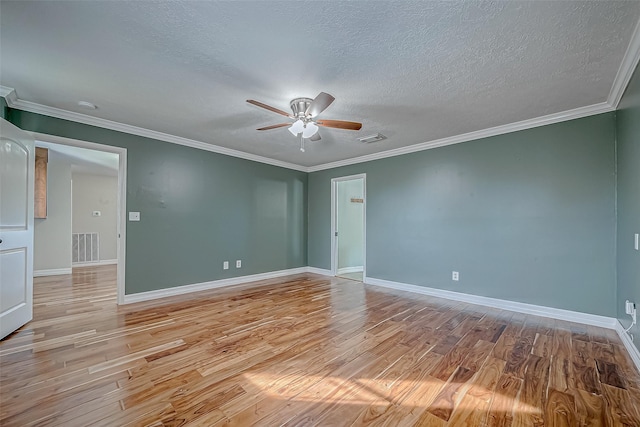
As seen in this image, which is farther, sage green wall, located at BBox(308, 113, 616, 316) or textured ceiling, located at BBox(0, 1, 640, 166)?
sage green wall, located at BBox(308, 113, 616, 316)

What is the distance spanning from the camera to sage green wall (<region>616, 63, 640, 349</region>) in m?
2.15

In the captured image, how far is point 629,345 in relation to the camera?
2.31 metres

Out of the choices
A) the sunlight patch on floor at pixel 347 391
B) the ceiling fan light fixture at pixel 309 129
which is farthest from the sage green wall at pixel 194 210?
the sunlight patch on floor at pixel 347 391

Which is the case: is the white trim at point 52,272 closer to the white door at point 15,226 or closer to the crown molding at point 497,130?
the white door at point 15,226

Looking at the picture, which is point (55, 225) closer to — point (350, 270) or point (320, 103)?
point (350, 270)

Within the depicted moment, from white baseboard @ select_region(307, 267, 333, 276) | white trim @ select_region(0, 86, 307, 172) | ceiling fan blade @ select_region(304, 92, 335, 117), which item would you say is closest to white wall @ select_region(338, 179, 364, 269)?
white baseboard @ select_region(307, 267, 333, 276)

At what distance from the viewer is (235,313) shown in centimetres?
324

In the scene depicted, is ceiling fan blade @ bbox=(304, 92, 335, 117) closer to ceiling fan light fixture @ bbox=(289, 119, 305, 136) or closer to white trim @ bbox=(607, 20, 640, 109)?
ceiling fan light fixture @ bbox=(289, 119, 305, 136)

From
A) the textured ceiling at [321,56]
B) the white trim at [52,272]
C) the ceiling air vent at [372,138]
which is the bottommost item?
the white trim at [52,272]

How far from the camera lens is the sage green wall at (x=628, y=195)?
215 centimetres

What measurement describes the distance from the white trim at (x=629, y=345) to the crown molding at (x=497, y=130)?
2284mm

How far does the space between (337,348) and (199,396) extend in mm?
1151

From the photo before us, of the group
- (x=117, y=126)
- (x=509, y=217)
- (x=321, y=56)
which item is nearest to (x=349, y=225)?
(x=509, y=217)

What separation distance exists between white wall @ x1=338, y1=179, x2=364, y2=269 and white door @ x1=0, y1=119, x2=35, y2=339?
4662 mm
